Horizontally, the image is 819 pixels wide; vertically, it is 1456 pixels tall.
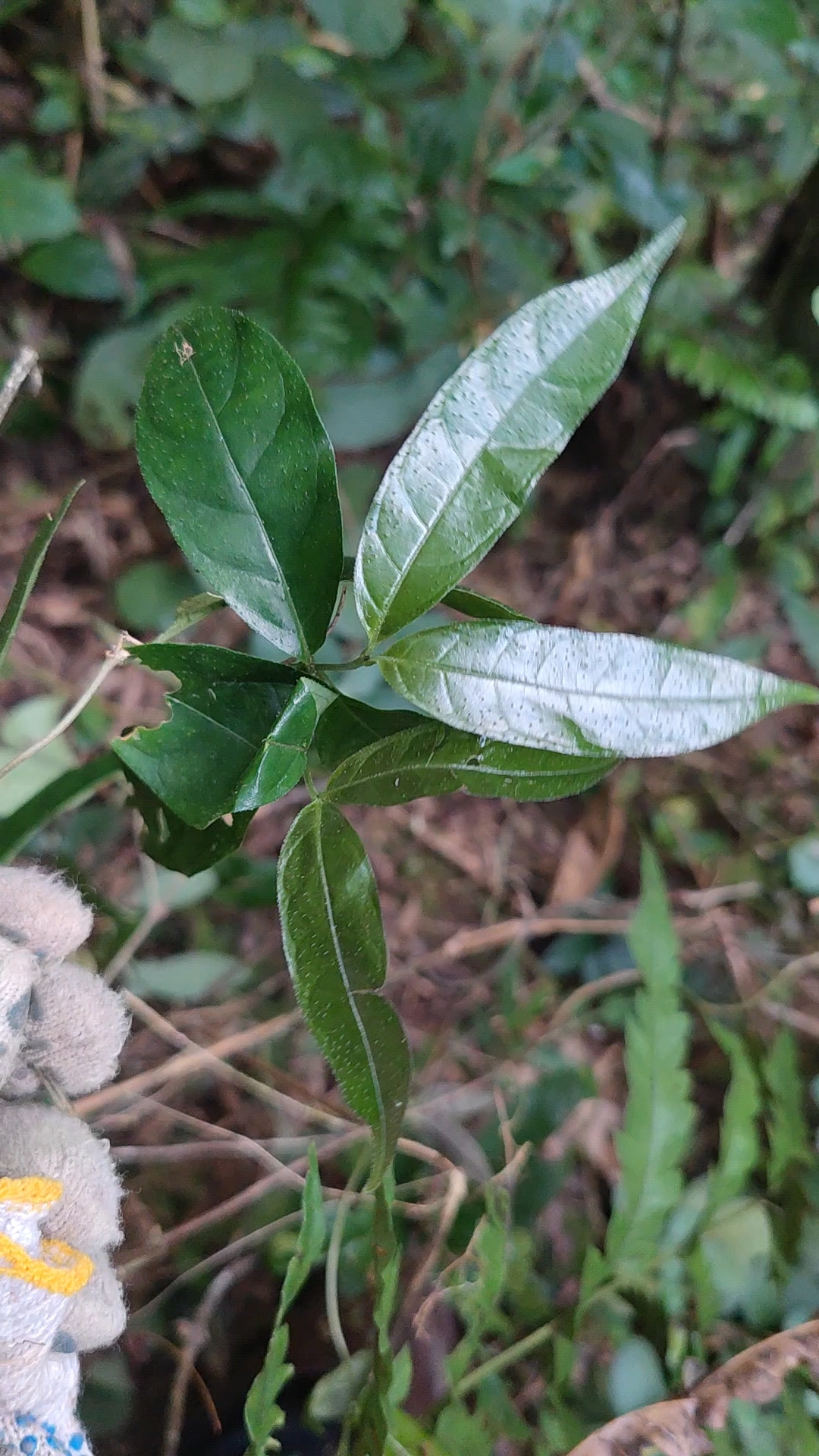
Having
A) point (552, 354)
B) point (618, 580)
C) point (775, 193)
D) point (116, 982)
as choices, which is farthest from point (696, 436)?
point (116, 982)

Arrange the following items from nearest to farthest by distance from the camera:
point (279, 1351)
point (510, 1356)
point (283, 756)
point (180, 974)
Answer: point (283, 756)
point (279, 1351)
point (510, 1356)
point (180, 974)

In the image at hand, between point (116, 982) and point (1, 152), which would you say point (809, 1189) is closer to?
point (116, 982)

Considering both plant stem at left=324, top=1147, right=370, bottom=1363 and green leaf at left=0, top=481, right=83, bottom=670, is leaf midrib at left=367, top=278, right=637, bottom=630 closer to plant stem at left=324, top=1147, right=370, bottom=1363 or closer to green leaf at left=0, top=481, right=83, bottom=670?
green leaf at left=0, top=481, right=83, bottom=670

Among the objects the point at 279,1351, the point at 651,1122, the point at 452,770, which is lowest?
→ the point at 651,1122

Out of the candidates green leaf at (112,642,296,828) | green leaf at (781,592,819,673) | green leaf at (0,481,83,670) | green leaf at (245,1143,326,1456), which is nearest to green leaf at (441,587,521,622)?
green leaf at (112,642,296,828)

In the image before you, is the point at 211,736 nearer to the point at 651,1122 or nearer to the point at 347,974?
the point at 347,974

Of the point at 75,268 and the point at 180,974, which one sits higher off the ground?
the point at 75,268

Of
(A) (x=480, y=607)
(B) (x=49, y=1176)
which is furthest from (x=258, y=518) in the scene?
(B) (x=49, y=1176)
